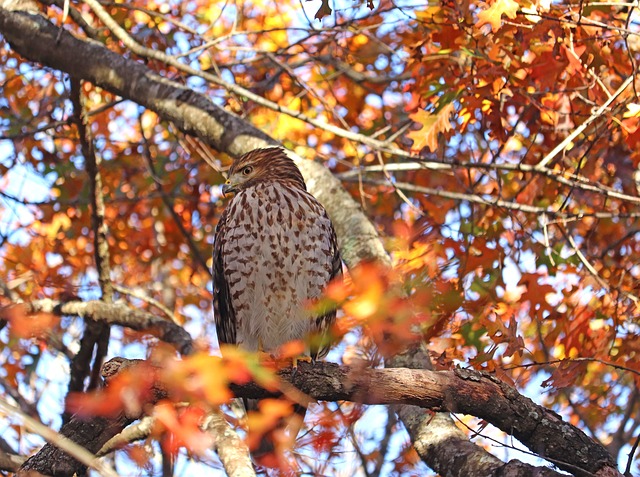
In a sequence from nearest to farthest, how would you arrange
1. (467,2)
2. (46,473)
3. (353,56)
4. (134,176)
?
(46,473), (467,2), (353,56), (134,176)

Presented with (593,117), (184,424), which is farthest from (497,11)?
(184,424)

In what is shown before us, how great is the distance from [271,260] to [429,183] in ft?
11.6

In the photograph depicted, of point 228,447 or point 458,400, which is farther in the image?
point 228,447

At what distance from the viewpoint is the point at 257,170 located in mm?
5258

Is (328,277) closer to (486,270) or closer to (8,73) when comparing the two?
(486,270)

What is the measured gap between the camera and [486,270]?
489 cm

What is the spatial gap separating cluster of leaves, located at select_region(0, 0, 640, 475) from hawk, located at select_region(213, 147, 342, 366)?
0.42 m

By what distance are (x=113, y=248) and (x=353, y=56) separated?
3440mm

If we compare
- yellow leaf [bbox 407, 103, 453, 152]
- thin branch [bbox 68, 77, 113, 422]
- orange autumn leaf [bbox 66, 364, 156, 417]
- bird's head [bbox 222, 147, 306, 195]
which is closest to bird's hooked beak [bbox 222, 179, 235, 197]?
bird's head [bbox 222, 147, 306, 195]

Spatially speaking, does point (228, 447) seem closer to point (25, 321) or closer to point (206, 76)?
point (25, 321)

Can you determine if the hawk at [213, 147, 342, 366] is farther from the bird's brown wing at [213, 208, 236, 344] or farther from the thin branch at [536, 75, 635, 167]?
the thin branch at [536, 75, 635, 167]

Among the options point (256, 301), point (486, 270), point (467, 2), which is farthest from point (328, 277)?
point (467, 2)

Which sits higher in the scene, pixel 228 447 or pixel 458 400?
pixel 228 447

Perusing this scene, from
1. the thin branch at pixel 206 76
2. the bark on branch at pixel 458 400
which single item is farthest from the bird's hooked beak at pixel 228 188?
the bark on branch at pixel 458 400
